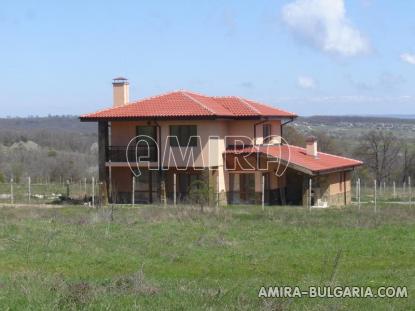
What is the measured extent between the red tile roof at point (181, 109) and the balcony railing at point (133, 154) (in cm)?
161

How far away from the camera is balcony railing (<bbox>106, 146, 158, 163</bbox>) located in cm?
3734

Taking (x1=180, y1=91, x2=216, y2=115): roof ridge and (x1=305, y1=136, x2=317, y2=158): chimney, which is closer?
(x1=180, y1=91, x2=216, y2=115): roof ridge

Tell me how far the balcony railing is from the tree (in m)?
38.1

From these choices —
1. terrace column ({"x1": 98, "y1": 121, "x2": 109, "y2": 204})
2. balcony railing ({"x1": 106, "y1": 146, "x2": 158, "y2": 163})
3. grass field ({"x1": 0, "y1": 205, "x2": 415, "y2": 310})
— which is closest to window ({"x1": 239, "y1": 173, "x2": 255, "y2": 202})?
balcony railing ({"x1": 106, "y1": 146, "x2": 158, "y2": 163})

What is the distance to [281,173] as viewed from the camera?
37500 mm

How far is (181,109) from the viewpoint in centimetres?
3725

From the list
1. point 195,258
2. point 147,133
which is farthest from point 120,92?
point 195,258

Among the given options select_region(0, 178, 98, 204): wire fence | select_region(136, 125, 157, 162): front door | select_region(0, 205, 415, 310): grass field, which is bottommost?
select_region(0, 205, 415, 310): grass field

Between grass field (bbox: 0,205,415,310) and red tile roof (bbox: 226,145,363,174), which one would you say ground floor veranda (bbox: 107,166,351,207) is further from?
grass field (bbox: 0,205,415,310)

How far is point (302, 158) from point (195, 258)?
2202 centimetres

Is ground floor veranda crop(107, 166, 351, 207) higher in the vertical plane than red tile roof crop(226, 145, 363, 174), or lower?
lower

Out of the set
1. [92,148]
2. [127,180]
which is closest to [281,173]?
[127,180]

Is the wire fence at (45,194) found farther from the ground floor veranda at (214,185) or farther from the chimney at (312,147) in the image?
the chimney at (312,147)

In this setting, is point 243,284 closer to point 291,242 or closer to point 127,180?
point 291,242
